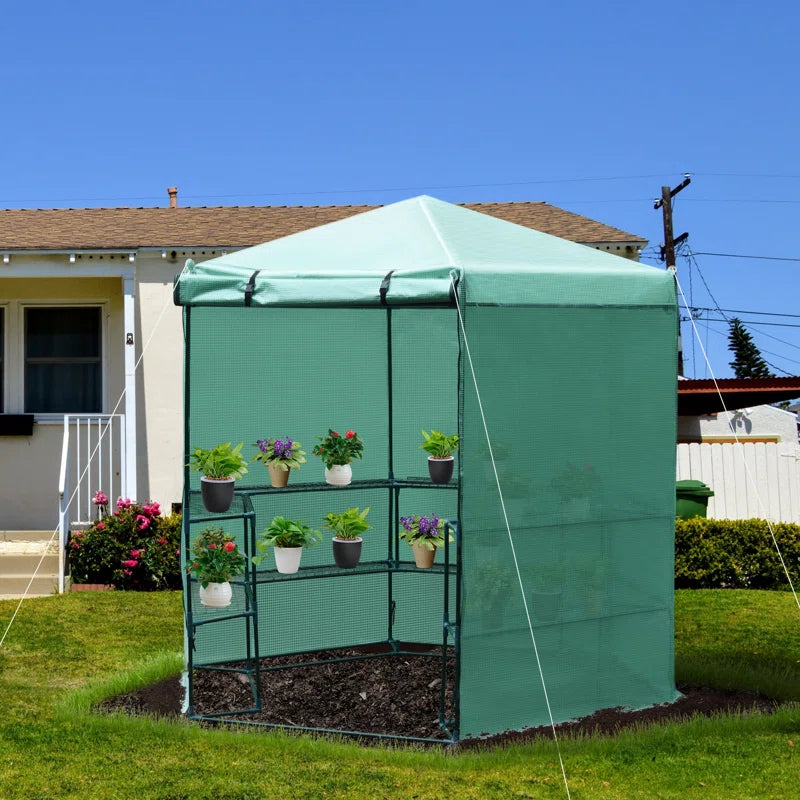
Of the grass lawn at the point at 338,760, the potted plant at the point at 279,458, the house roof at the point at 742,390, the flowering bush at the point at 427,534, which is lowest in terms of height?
the grass lawn at the point at 338,760

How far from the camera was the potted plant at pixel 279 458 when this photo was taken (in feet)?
24.3

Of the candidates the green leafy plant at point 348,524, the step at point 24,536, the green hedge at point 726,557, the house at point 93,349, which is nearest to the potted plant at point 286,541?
the green leafy plant at point 348,524

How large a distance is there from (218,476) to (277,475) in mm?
640

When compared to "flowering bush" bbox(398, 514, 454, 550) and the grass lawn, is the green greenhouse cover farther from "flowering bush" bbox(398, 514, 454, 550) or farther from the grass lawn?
the grass lawn

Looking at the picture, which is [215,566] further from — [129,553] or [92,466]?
[92,466]

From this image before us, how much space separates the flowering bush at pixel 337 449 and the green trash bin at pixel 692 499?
522 centimetres

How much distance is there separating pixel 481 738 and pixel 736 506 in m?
8.90

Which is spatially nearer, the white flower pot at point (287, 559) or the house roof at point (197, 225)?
the white flower pot at point (287, 559)

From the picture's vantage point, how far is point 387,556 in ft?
26.8

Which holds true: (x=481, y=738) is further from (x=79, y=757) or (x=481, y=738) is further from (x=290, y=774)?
(x=79, y=757)

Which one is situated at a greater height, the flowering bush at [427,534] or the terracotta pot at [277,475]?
the terracotta pot at [277,475]

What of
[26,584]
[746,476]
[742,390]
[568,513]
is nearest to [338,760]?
[568,513]

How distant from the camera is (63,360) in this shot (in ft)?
41.3

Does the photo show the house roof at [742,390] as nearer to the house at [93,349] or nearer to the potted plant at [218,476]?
the house at [93,349]
